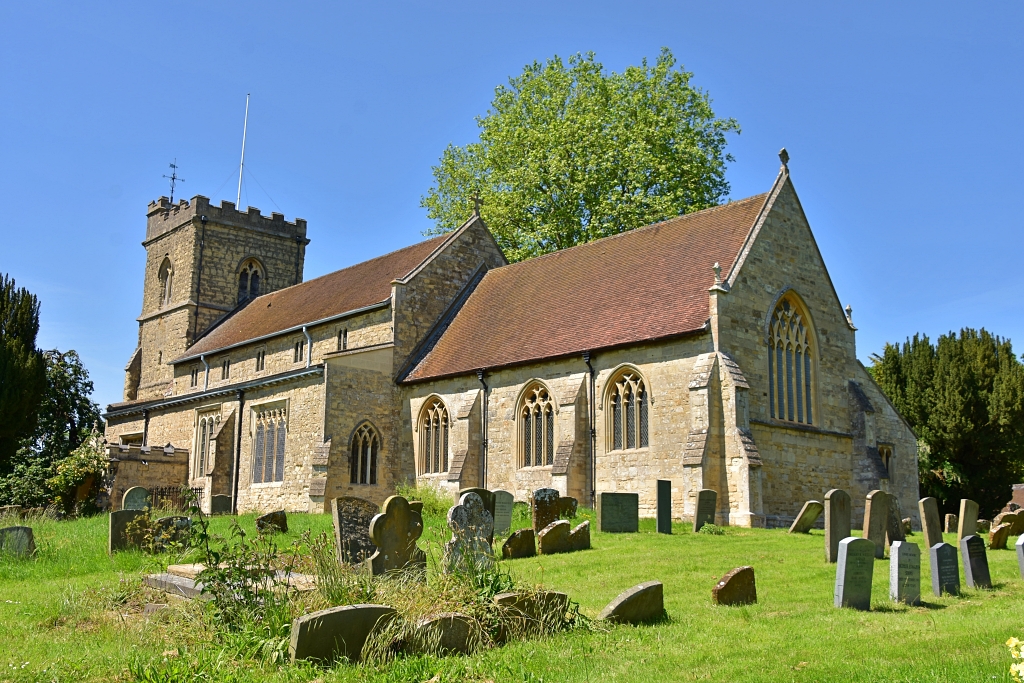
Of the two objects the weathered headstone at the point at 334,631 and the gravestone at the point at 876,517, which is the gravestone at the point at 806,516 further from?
the weathered headstone at the point at 334,631

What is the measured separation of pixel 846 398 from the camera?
24.4 m

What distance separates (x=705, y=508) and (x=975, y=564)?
6.79 metres

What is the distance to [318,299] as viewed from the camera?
35312 millimetres

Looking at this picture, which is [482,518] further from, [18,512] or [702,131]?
[702,131]

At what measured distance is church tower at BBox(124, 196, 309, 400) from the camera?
42.5 m

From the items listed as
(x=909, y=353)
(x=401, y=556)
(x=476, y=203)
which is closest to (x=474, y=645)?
(x=401, y=556)

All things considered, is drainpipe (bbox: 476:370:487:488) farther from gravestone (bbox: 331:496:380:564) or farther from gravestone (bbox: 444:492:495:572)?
gravestone (bbox: 331:496:380:564)

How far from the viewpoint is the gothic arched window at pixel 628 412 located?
73.7 ft

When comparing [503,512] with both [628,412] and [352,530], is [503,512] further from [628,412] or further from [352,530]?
[352,530]

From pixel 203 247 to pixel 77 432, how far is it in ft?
37.8

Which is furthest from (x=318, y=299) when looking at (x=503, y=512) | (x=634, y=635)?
(x=634, y=635)

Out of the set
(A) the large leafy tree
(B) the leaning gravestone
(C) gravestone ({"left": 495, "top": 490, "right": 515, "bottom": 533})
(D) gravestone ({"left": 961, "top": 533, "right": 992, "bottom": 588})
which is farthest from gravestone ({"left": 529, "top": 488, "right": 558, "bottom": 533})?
(A) the large leafy tree

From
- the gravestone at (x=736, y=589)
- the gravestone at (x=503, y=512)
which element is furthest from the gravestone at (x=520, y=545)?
the gravestone at (x=736, y=589)

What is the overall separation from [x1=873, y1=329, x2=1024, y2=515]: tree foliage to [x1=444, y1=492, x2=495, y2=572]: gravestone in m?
28.6
